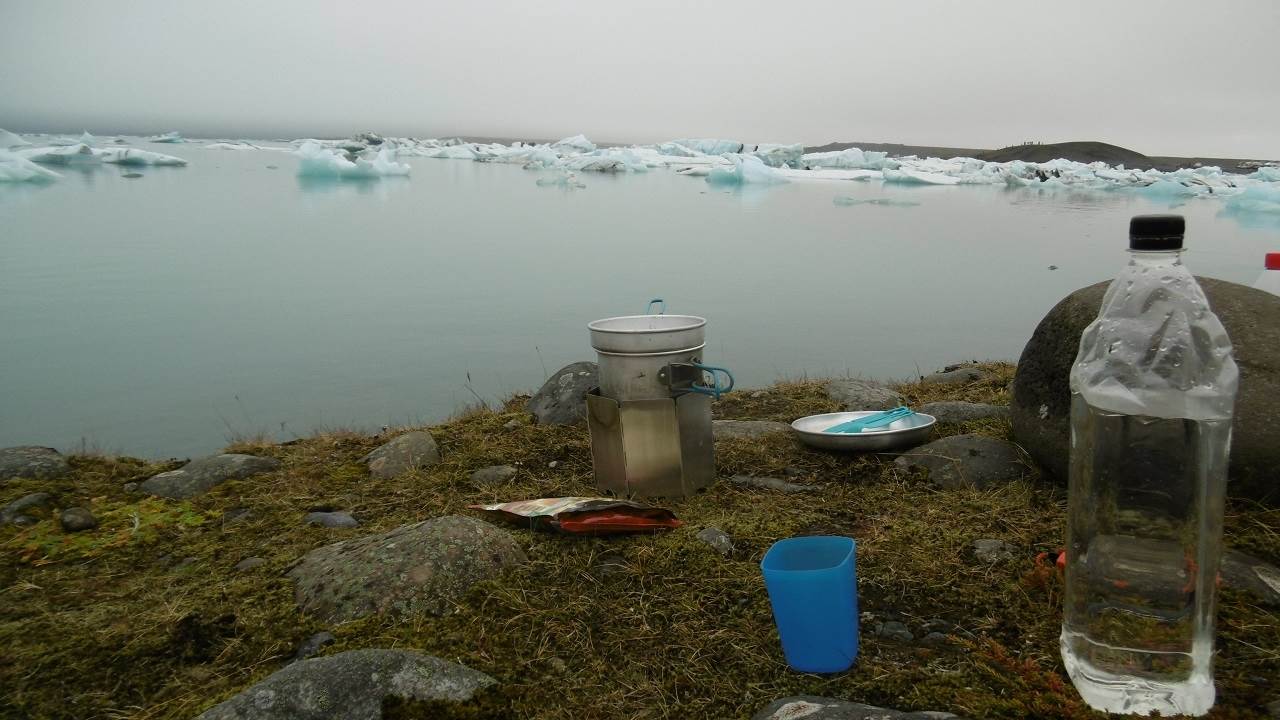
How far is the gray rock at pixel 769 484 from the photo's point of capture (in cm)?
393

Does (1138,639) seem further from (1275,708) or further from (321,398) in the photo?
(321,398)

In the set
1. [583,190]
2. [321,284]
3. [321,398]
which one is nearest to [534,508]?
[321,398]

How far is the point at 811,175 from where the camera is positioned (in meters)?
36.4

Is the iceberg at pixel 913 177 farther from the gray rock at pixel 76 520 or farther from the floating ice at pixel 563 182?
the gray rock at pixel 76 520

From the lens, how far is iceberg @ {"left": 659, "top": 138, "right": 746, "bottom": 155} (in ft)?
143

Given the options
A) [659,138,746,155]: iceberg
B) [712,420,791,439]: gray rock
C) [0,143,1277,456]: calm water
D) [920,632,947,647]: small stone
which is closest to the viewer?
[920,632,947,647]: small stone

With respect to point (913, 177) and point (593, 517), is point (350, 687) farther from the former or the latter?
point (913, 177)

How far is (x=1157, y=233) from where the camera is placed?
1.92m

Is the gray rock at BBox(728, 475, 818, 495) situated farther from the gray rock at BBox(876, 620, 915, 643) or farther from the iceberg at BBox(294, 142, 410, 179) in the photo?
the iceberg at BBox(294, 142, 410, 179)

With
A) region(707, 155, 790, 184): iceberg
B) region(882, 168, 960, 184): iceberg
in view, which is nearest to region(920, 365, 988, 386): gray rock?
region(707, 155, 790, 184): iceberg

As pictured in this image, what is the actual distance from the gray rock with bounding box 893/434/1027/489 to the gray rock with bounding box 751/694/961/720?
6.45 ft

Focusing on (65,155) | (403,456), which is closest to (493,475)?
(403,456)

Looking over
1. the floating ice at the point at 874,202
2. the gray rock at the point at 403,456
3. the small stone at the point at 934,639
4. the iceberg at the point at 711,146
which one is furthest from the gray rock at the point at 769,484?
the iceberg at the point at 711,146

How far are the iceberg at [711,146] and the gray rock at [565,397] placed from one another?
130ft
